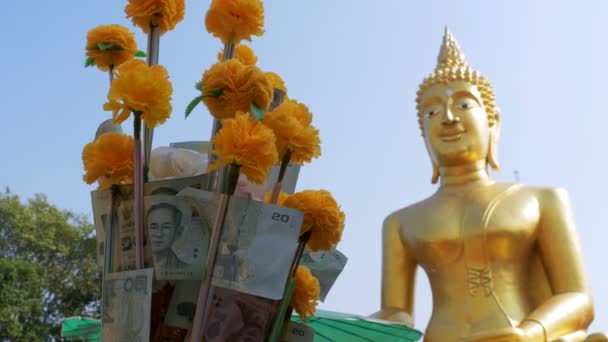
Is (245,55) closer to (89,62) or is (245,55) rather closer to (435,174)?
(89,62)

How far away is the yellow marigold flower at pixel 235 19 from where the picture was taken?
6.49 feet

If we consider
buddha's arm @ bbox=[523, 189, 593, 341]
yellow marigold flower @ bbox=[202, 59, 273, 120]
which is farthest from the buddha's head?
yellow marigold flower @ bbox=[202, 59, 273, 120]

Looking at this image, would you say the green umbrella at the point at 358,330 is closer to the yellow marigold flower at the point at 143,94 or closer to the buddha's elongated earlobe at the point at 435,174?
the buddha's elongated earlobe at the point at 435,174

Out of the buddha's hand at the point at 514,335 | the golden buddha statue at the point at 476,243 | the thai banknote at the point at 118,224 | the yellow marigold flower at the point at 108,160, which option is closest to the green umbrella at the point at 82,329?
the golden buddha statue at the point at 476,243

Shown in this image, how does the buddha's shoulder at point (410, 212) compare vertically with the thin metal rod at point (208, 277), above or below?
above

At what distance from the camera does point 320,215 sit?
1883mm

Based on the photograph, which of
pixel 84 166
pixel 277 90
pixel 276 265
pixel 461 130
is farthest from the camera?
pixel 461 130

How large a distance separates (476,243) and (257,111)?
133 inches

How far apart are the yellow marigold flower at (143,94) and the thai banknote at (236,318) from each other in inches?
15.6

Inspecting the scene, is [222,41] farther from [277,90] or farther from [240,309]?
[240,309]

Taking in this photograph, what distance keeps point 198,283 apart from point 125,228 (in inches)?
8.1

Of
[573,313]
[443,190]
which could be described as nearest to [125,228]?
[573,313]

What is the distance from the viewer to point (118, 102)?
175 cm

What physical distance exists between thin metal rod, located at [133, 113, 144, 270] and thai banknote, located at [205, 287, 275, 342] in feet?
0.61
